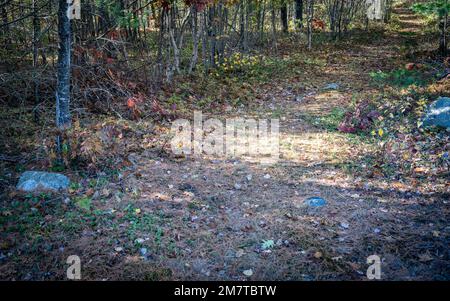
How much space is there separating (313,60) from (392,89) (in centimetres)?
566

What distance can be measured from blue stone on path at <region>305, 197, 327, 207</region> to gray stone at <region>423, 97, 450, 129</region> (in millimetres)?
3734

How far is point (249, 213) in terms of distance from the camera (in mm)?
5008

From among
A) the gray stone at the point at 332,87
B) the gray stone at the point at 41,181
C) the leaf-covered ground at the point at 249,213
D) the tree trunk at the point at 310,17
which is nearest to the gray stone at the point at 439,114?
the leaf-covered ground at the point at 249,213

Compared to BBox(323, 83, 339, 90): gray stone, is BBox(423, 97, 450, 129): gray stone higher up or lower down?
lower down

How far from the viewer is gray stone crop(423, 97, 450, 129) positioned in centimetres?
710

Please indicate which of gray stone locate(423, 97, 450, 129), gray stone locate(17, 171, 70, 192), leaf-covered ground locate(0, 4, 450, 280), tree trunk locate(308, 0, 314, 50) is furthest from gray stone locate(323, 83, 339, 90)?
gray stone locate(17, 171, 70, 192)

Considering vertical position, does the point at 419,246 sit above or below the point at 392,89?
below

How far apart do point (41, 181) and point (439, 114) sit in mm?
7645

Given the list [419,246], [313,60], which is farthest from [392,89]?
[419,246]

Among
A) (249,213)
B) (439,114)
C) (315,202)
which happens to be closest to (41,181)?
Answer: (249,213)

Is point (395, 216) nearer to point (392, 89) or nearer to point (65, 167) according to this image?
point (65, 167)

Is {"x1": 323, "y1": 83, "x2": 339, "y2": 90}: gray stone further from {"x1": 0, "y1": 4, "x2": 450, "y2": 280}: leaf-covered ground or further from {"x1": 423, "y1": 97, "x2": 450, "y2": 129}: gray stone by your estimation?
{"x1": 423, "y1": 97, "x2": 450, "y2": 129}: gray stone

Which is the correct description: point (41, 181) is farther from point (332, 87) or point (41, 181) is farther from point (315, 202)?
point (332, 87)
